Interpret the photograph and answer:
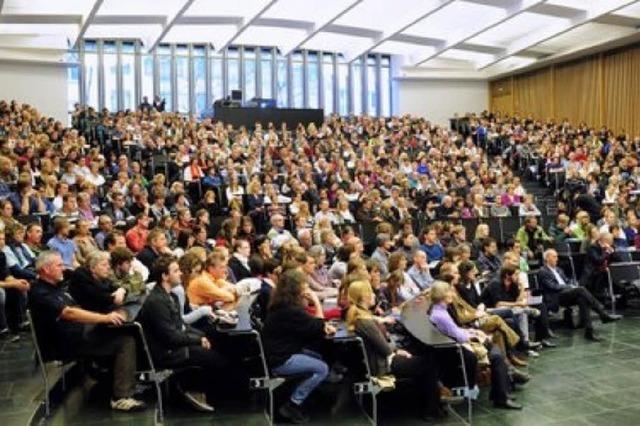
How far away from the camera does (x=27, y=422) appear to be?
4.36 metres

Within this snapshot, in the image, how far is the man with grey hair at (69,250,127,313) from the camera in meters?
4.96

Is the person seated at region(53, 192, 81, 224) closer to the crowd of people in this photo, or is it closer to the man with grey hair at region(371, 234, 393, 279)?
the crowd of people

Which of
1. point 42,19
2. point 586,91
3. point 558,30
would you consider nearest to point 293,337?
point 42,19

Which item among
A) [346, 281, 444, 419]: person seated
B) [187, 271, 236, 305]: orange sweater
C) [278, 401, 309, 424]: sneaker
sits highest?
[187, 271, 236, 305]: orange sweater

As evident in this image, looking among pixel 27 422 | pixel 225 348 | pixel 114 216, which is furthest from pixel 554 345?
pixel 114 216

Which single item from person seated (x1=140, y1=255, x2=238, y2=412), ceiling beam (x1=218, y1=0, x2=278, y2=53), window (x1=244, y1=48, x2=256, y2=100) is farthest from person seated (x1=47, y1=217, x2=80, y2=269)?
window (x1=244, y1=48, x2=256, y2=100)

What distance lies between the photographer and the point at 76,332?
15.8 feet

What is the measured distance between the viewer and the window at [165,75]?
24.5m

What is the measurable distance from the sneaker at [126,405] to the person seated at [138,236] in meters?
3.07

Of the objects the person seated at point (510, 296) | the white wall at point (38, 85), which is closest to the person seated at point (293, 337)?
the person seated at point (510, 296)

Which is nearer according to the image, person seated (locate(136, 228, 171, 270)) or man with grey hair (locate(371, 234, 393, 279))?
person seated (locate(136, 228, 171, 270))

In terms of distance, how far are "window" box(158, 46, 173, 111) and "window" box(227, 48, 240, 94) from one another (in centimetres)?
224

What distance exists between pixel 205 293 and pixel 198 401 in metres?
0.90

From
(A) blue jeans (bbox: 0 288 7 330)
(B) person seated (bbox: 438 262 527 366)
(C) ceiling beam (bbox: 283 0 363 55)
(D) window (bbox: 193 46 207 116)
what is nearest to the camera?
(B) person seated (bbox: 438 262 527 366)
